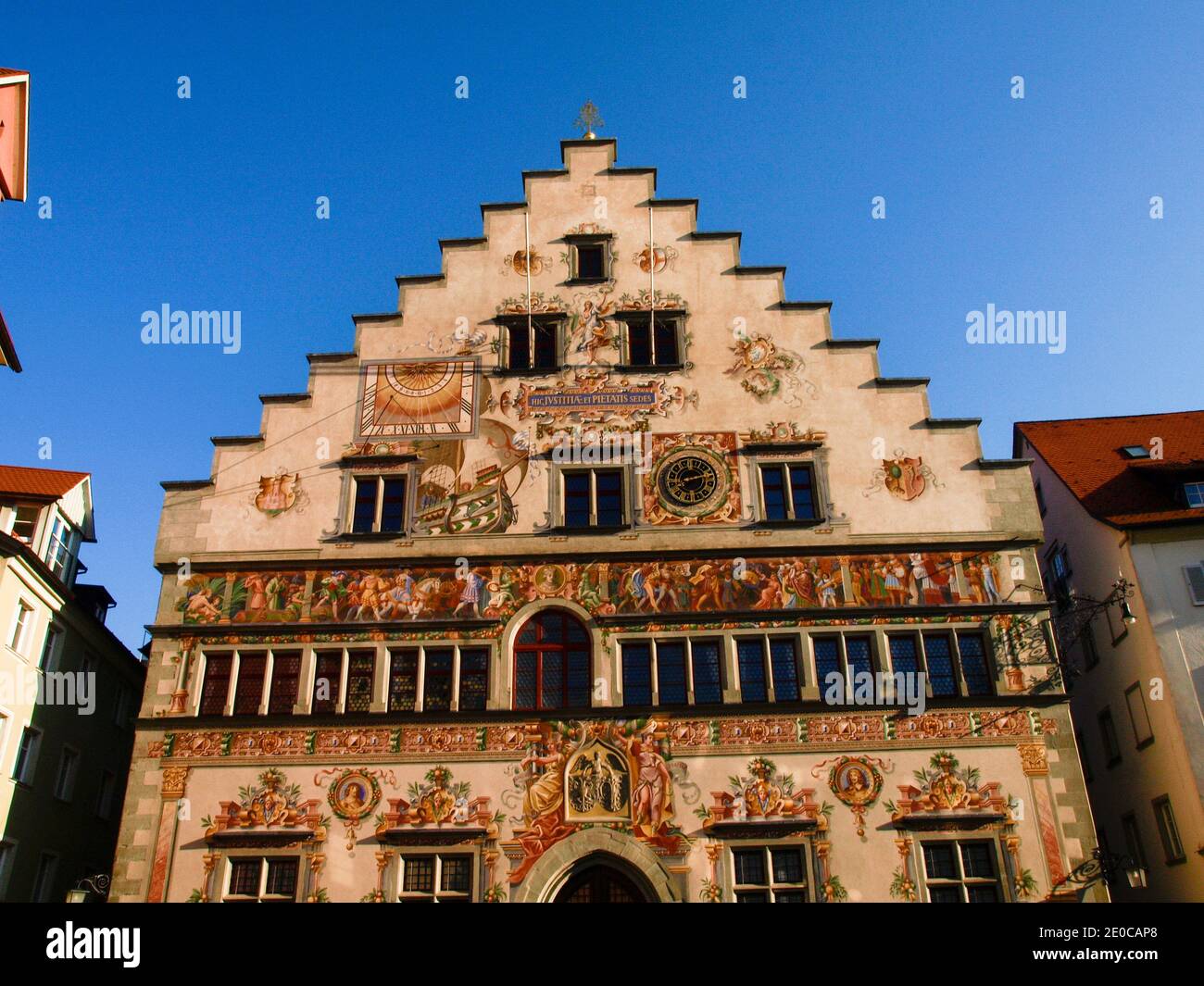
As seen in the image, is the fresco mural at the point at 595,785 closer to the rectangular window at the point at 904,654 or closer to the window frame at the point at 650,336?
the rectangular window at the point at 904,654

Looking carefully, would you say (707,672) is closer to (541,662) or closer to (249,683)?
(541,662)

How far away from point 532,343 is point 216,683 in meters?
8.72

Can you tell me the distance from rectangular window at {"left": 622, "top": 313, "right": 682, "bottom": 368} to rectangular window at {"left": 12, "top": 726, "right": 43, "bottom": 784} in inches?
533

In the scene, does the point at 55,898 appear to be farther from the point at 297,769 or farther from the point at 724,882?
the point at 724,882

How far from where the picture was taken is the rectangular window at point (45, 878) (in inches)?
808

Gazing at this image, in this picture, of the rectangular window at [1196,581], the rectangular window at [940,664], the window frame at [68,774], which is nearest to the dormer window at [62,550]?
the window frame at [68,774]

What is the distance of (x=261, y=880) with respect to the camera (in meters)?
17.1

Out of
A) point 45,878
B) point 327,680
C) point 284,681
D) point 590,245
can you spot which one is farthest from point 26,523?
point 590,245

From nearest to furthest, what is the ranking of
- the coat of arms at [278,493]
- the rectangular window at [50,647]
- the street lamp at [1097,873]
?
the street lamp at [1097,873] < the coat of arms at [278,493] < the rectangular window at [50,647]

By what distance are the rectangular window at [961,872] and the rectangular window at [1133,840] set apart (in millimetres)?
4601

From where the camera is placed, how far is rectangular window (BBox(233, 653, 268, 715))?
729 inches
